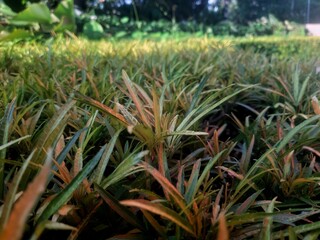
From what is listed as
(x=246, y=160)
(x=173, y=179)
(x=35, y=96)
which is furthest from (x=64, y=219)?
(x=35, y=96)

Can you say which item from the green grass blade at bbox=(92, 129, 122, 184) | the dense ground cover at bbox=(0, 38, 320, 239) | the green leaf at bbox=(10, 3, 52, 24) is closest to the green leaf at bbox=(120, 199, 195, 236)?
the dense ground cover at bbox=(0, 38, 320, 239)

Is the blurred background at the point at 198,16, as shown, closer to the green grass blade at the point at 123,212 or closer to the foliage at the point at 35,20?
the foliage at the point at 35,20

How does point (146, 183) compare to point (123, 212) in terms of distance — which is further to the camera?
point (146, 183)

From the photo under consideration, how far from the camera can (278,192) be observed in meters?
0.74

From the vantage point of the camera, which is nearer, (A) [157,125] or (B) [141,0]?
(A) [157,125]

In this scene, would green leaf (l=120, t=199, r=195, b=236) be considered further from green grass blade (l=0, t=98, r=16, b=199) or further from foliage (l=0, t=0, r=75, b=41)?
foliage (l=0, t=0, r=75, b=41)

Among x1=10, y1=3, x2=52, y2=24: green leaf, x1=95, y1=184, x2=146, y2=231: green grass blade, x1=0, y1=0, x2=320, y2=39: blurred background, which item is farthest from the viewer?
x1=0, y1=0, x2=320, y2=39: blurred background

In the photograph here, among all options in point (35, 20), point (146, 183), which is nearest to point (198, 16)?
point (35, 20)

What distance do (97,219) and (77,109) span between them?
1.50 feet

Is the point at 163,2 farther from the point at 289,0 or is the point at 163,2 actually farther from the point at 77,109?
the point at 77,109

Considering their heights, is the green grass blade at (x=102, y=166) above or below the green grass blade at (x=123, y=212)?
above

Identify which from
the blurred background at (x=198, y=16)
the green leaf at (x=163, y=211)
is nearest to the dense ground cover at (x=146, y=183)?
the green leaf at (x=163, y=211)

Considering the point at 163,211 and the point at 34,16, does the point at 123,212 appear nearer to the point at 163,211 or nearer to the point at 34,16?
the point at 163,211

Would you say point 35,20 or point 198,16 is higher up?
point 35,20
